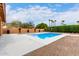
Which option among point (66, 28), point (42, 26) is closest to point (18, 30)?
point (42, 26)

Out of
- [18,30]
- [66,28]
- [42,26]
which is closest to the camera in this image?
[42,26]

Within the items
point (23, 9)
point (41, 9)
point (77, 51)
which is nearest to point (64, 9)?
point (41, 9)

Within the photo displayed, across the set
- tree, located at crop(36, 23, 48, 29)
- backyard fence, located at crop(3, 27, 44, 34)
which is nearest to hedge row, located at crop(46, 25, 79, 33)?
tree, located at crop(36, 23, 48, 29)

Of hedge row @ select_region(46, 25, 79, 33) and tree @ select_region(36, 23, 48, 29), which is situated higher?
tree @ select_region(36, 23, 48, 29)

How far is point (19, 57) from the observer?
5469 mm

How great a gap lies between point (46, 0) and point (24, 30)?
4.80 metres

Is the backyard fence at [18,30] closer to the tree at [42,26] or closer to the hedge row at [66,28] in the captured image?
the tree at [42,26]

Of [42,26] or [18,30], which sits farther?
[18,30]

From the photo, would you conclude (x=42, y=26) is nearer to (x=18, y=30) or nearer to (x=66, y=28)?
(x=18, y=30)

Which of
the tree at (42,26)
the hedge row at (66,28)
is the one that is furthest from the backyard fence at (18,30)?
the hedge row at (66,28)

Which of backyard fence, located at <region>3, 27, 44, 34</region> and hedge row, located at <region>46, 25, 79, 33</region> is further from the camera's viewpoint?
hedge row, located at <region>46, 25, 79, 33</region>

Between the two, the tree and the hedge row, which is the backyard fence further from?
the hedge row

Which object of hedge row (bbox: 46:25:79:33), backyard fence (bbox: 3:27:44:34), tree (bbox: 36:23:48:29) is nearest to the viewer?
tree (bbox: 36:23:48:29)

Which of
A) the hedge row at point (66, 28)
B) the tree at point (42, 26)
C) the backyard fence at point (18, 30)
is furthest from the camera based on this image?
the hedge row at point (66, 28)
